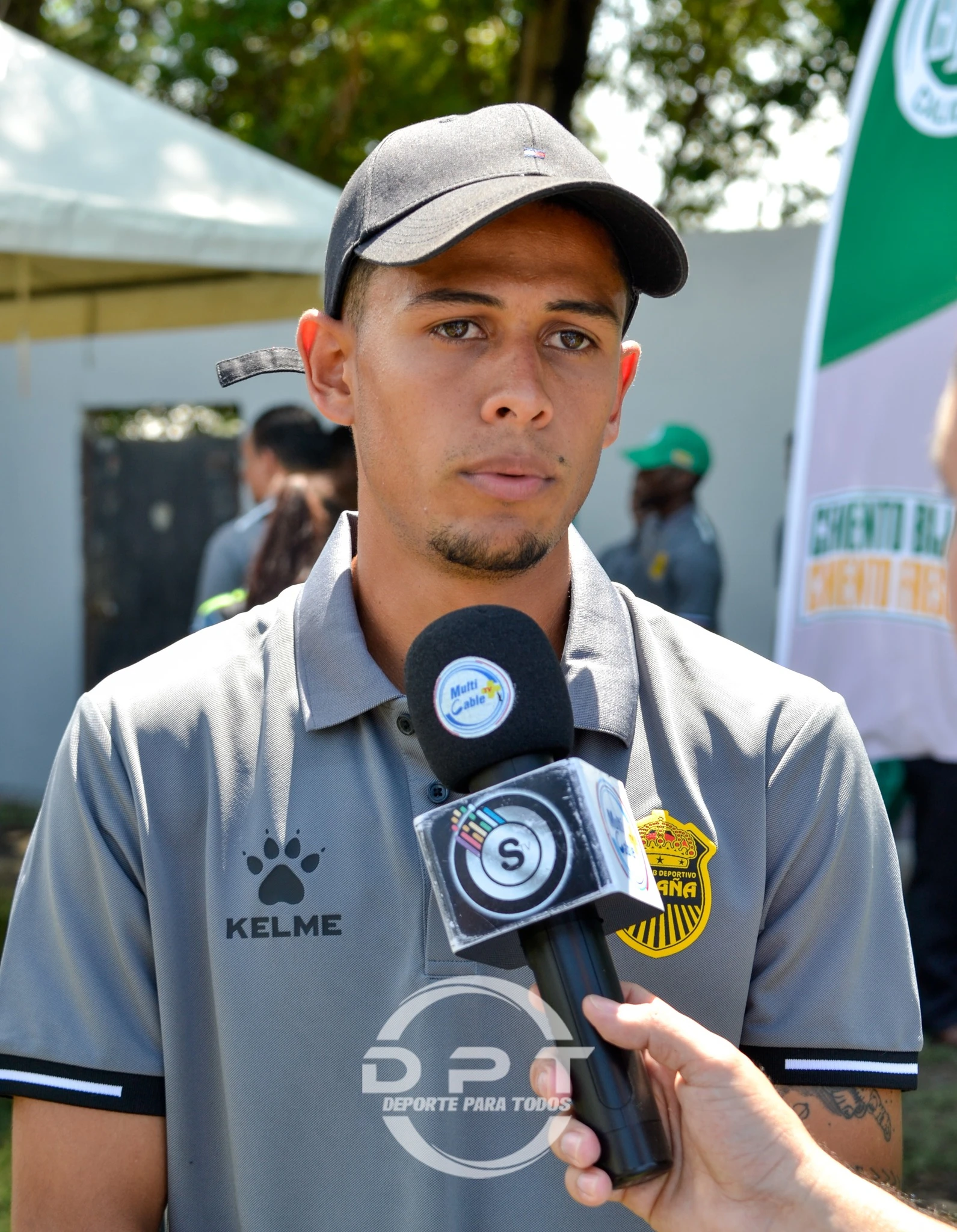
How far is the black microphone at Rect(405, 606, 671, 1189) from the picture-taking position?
A: 112cm

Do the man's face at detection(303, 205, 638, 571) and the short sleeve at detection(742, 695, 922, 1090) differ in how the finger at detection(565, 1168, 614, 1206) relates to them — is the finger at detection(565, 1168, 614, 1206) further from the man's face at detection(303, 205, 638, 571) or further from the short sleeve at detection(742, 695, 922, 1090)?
the man's face at detection(303, 205, 638, 571)

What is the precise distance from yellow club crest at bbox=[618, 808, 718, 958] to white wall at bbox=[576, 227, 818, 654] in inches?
216

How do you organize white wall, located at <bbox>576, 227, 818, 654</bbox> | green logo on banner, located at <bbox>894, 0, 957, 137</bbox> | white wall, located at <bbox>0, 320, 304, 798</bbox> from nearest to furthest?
green logo on banner, located at <bbox>894, 0, 957, 137</bbox> → white wall, located at <bbox>576, 227, 818, 654</bbox> → white wall, located at <bbox>0, 320, 304, 798</bbox>

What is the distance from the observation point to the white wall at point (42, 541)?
8.41m

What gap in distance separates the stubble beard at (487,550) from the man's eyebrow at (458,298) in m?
0.27

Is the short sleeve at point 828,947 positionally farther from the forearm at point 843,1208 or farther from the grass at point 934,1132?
the grass at point 934,1132

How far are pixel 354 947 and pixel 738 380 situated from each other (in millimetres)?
5950

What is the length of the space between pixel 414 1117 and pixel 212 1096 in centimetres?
24

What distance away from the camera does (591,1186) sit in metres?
1.10

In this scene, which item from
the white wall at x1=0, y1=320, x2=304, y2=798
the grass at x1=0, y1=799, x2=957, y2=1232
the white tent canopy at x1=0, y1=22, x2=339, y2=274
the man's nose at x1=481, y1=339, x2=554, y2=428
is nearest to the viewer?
the man's nose at x1=481, y1=339, x2=554, y2=428

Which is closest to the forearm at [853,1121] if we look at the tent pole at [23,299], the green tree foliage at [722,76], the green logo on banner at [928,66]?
the green logo on banner at [928,66]

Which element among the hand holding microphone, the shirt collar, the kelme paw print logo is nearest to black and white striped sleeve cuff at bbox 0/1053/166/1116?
the kelme paw print logo

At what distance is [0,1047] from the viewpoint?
1.49 meters

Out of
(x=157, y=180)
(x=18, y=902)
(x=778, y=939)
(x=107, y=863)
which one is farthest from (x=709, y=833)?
(x=157, y=180)
